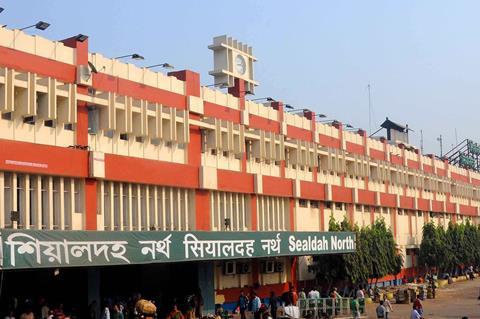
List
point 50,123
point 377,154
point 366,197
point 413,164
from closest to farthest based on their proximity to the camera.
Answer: point 50,123 < point 366,197 < point 377,154 < point 413,164

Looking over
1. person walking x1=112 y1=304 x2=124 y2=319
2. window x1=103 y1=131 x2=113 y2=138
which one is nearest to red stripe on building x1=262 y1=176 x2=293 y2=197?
window x1=103 y1=131 x2=113 y2=138

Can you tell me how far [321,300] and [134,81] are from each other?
1414 cm

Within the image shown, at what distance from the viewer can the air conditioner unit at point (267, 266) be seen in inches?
1767

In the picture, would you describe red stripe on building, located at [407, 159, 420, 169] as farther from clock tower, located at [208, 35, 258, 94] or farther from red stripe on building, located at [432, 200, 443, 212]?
clock tower, located at [208, 35, 258, 94]

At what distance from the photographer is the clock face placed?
46969mm

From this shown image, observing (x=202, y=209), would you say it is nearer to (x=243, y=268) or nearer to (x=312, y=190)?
(x=243, y=268)

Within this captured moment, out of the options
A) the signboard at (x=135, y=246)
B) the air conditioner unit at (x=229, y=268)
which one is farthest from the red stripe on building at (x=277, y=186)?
the air conditioner unit at (x=229, y=268)

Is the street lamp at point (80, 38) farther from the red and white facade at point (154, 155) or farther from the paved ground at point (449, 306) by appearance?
the paved ground at point (449, 306)

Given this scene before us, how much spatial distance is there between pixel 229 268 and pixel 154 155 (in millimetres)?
8679

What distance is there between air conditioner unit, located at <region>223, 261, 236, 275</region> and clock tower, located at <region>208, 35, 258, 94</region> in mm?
10930

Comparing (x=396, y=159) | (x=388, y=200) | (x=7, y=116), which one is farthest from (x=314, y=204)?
(x=7, y=116)

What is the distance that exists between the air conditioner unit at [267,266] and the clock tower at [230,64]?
1060cm

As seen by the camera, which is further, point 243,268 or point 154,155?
point 243,268

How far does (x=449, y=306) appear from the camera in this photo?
4681 cm
